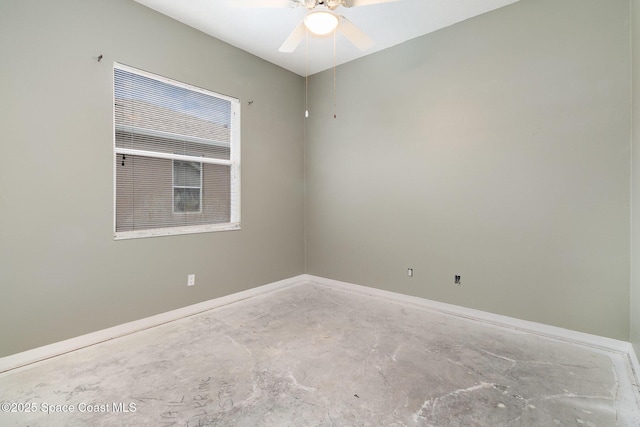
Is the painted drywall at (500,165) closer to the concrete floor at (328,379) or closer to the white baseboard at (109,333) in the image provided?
the concrete floor at (328,379)

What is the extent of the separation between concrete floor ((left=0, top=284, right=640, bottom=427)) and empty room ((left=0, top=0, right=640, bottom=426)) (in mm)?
17

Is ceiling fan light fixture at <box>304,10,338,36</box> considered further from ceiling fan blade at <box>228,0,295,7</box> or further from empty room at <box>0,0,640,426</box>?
ceiling fan blade at <box>228,0,295,7</box>

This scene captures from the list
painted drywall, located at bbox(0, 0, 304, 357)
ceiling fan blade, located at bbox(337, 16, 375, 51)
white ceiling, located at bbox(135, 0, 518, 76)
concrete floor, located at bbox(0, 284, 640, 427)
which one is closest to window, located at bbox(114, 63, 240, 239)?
painted drywall, located at bbox(0, 0, 304, 357)

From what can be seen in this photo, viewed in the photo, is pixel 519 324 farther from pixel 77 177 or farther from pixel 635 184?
pixel 77 177

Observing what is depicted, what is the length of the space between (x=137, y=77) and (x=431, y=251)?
139 inches

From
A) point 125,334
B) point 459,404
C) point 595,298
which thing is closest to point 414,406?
point 459,404

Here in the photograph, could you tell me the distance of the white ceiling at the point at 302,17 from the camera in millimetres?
2779

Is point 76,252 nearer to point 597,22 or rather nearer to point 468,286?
point 468,286

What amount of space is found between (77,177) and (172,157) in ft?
2.75

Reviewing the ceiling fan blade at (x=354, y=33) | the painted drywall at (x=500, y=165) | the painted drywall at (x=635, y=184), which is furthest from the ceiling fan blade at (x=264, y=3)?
the painted drywall at (x=635, y=184)

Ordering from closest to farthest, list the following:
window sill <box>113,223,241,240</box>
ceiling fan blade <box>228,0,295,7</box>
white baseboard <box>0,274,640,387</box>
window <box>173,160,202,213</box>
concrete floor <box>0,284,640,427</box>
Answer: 1. concrete floor <box>0,284,640,427</box>
2. ceiling fan blade <box>228,0,295,7</box>
3. white baseboard <box>0,274,640,387</box>
4. window sill <box>113,223,241,240</box>
5. window <box>173,160,202,213</box>

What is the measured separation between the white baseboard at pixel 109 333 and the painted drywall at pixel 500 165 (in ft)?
5.23

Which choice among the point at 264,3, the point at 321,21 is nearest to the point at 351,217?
the point at 321,21

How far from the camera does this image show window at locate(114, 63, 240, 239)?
2.75 metres
